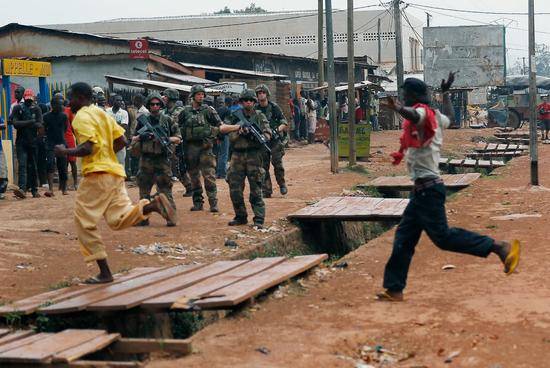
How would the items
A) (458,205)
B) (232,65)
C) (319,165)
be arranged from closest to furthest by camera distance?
(458,205), (319,165), (232,65)

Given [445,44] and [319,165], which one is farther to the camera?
[445,44]

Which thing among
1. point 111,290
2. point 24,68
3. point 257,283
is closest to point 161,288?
point 111,290

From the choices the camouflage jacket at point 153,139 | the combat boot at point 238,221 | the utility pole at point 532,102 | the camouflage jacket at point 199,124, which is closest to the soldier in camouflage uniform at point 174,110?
the camouflage jacket at point 199,124

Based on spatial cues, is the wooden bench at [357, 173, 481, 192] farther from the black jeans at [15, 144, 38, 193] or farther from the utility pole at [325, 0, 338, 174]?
the black jeans at [15, 144, 38, 193]

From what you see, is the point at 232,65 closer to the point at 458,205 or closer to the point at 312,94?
the point at 312,94

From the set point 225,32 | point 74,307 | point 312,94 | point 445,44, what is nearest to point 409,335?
point 74,307

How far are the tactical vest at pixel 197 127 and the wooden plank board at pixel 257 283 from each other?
416cm

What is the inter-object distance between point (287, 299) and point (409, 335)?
61.3 inches

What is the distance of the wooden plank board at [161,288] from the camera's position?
7.21 metres

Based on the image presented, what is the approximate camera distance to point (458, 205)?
14.8 meters

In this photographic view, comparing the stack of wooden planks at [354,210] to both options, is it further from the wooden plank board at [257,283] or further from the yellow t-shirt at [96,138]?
the yellow t-shirt at [96,138]

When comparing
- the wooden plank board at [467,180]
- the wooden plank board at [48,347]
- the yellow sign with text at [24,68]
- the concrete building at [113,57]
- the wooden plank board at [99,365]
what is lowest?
the wooden plank board at [467,180]

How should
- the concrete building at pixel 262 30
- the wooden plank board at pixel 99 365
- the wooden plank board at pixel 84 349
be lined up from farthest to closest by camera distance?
the concrete building at pixel 262 30 → the wooden plank board at pixel 84 349 → the wooden plank board at pixel 99 365

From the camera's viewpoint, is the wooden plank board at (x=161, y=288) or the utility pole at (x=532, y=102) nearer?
the wooden plank board at (x=161, y=288)
